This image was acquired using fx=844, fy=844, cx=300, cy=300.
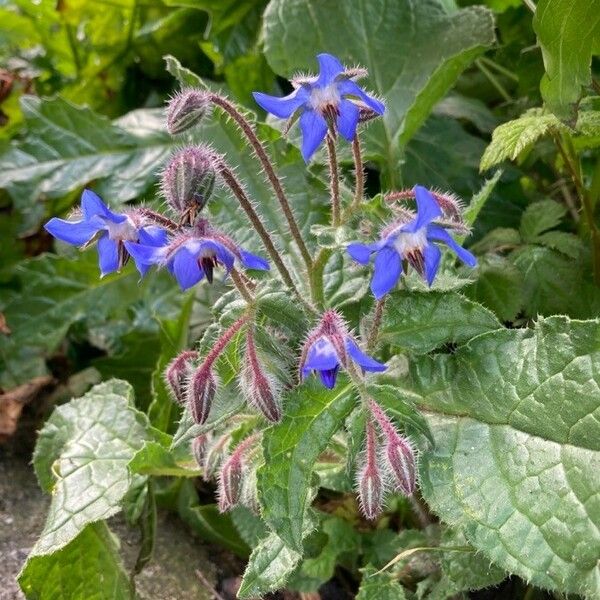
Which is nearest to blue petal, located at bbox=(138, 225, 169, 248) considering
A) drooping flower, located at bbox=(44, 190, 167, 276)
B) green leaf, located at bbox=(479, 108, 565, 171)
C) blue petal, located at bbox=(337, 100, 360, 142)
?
drooping flower, located at bbox=(44, 190, 167, 276)

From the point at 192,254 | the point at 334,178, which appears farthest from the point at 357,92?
the point at 192,254

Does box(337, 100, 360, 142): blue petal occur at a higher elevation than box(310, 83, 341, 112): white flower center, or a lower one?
lower

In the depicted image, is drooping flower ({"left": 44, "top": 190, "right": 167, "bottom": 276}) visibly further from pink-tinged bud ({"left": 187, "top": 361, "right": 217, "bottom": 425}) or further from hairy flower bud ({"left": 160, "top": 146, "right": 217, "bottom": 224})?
pink-tinged bud ({"left": 187, "top": 361, "right": 217, "bottom": 425})

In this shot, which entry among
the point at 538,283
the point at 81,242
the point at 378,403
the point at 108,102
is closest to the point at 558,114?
the point at 538,283

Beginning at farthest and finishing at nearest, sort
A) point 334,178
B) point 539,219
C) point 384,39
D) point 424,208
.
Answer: point 384,39, point 539,219, point 334,178, point 424,208

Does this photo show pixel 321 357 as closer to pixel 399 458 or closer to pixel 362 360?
pixel 362 360

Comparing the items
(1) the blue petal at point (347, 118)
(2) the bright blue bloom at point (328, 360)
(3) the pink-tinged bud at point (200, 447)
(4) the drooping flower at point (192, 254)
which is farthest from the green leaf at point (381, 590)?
(1) the blue petal at point (347, 118)
